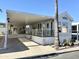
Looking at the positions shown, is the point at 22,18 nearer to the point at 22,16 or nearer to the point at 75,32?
the point at 22,16

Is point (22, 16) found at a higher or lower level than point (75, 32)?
higher

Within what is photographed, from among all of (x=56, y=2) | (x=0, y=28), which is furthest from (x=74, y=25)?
(x=0, y=28)

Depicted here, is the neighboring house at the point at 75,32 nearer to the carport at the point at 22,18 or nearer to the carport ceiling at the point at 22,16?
the carport at the point at 22,18

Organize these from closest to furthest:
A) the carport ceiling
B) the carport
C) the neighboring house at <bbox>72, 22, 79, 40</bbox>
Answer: the carport ceiling → the carport → the neighboring house at <bbox>72, 22, 79, 40</bbox>

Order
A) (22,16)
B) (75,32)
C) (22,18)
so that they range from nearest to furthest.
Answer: (22,16) < (22,18) < (75,32)

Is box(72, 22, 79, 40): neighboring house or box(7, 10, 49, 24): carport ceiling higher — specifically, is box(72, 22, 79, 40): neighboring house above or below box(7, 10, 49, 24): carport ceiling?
below

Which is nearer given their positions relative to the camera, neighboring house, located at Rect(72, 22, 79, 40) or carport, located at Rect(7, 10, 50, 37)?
carport, located at Rect(7, 10, 50, 37)

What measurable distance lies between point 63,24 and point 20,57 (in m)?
9.85

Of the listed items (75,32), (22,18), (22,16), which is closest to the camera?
(22,16)

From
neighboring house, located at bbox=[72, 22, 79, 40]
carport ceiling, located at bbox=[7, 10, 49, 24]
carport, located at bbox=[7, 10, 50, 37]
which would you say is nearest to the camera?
carport ceiling, located at bbox=[7, 10, 49, 24]

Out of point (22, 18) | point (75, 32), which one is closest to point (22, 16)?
point (22, 18)

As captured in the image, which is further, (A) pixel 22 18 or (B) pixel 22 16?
(A) pixel 22 18

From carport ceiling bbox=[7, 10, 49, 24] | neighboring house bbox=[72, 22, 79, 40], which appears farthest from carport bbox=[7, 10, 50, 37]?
neighboring house bbox=[72, 22, 79, 40]

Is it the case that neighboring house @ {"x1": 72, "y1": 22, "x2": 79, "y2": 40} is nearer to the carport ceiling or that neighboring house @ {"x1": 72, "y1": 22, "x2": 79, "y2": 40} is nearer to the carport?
the carport
